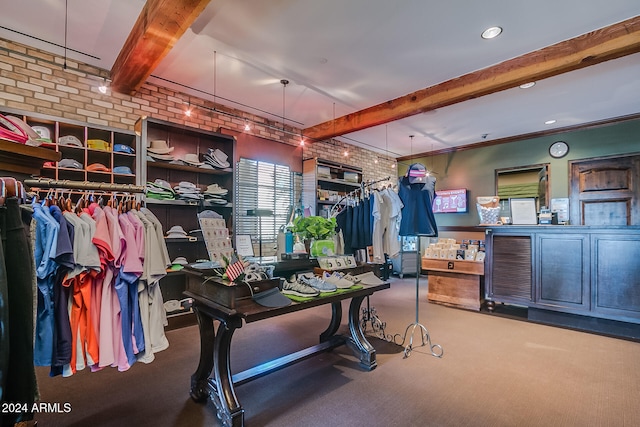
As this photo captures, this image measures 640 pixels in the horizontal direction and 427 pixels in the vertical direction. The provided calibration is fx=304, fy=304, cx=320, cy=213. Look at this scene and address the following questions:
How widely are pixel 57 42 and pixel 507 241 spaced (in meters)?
5.82

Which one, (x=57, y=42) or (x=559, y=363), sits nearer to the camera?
(x=559, y=363)

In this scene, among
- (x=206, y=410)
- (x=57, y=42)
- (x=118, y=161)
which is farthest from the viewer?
(x=118, y=161)

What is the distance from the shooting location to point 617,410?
6.81 ft

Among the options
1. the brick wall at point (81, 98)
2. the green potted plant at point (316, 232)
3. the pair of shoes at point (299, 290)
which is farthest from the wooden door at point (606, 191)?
the brick wall at point (81, 98)

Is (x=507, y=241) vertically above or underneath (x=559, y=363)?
above

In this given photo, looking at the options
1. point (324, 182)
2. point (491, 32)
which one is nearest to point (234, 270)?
point (491, 32)

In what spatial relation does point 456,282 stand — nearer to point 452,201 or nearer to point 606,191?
point 452,201

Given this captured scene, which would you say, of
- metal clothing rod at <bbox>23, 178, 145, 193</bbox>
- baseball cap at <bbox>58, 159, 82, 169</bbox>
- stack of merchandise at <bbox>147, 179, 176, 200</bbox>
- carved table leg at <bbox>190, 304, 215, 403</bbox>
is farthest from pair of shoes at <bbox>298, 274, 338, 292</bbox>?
baseball cap at <bbox>58, 159, 82, 169</bbox>

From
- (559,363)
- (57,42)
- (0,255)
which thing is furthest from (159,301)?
(559,363)

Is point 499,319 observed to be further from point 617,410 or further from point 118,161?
point 118,161

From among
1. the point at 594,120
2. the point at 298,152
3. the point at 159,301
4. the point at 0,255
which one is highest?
the point at 594,120

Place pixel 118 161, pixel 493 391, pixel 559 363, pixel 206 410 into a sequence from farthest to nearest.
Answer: pixel 118 161, pixel 559 363, pixel 493 391, pixel 206 410

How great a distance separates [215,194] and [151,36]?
197 cm

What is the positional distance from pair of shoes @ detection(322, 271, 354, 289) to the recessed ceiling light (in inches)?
105
